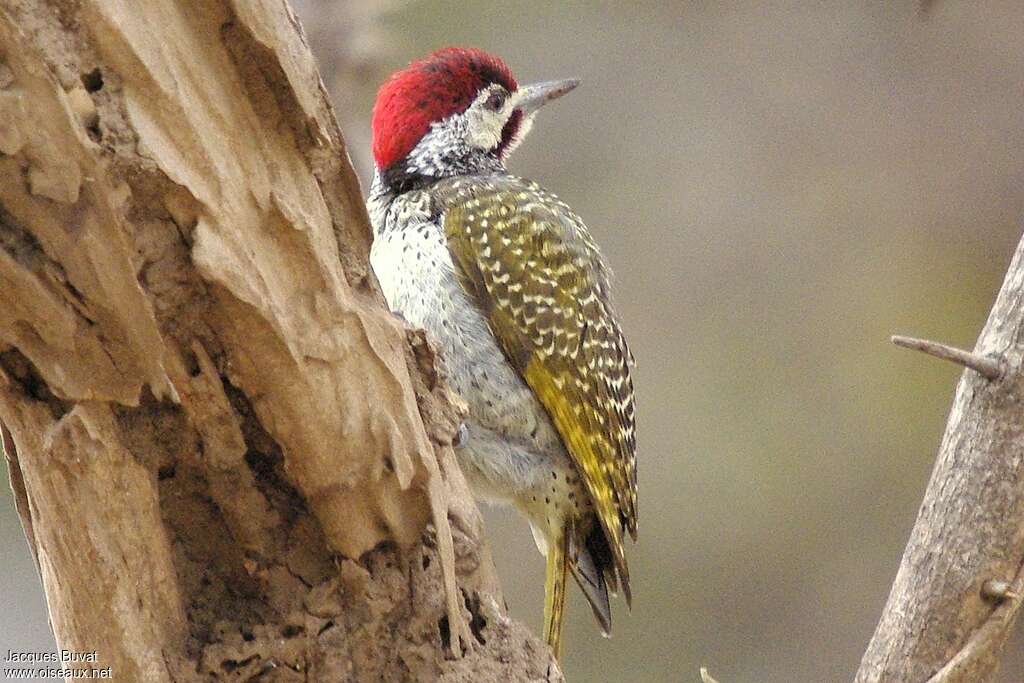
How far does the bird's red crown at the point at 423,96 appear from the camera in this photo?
151 inches

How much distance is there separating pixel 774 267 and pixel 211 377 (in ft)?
18.1

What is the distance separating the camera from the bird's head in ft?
12.6

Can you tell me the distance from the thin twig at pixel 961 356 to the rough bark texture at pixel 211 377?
85 centimetres

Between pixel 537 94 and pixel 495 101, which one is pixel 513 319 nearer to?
pixel 495 101

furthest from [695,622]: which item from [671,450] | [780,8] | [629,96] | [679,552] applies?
[780,8]

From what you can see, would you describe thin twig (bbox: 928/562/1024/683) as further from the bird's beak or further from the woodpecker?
the bird's beak

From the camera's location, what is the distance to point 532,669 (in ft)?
8.68

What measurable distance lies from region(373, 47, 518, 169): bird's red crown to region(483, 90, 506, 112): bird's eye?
0.05 meters

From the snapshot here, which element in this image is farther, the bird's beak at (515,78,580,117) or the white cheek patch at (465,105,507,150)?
the bird's beak at (515,78,580,117)

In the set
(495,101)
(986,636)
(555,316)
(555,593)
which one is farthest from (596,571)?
(495,101)

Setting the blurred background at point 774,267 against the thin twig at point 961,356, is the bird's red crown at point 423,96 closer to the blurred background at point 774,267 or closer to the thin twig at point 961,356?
the thin twig at point 961,356

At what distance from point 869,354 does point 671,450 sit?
1112 millimetres

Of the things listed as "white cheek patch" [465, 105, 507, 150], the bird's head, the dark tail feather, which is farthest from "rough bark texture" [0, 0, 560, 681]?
"white cheek patch" [465, 105, 507, 150]

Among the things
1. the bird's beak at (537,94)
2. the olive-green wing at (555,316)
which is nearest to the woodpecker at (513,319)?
the olive-green wing at (555,316)
